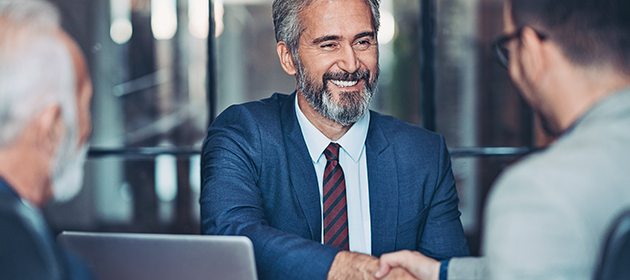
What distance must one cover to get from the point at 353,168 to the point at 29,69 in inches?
47.3

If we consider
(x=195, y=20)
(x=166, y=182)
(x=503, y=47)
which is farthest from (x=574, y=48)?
(x=195, y=20)

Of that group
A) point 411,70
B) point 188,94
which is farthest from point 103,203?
point 411,70

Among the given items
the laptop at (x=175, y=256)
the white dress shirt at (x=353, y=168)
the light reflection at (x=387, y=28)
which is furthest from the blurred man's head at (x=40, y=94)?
the light reflection at (x=387, y=28)

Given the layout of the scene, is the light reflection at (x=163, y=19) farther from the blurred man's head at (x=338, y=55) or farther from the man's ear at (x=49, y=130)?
the man's ear at (x=49, y=130)

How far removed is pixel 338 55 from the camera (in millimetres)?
1854

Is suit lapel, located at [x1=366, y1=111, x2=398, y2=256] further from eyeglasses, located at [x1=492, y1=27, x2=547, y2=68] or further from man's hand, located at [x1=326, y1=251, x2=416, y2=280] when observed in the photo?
eyeglasses, located at [x1=492, y1=27, x2=547, y2=68]

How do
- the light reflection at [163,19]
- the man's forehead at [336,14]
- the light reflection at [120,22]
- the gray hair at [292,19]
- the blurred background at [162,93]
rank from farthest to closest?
1. the light reflection at [163,19]
2. the light reflection at [120,22]
3. the blurred background at [162,93]
4. the gray hair at [292,19]
5. the man's forehead at [336,14]

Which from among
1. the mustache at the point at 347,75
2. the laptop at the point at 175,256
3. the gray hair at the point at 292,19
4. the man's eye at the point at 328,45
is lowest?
the laptop at the point at 175,256

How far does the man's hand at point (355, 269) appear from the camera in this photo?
4.49 ft

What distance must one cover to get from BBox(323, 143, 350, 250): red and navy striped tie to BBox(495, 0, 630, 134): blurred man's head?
0.91 metres

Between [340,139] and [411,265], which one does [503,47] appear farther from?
[340,139]

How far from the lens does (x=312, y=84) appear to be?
6.25 feet

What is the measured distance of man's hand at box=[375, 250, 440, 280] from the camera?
137 centimetres

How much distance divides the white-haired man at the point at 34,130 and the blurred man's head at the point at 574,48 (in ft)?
2.70
